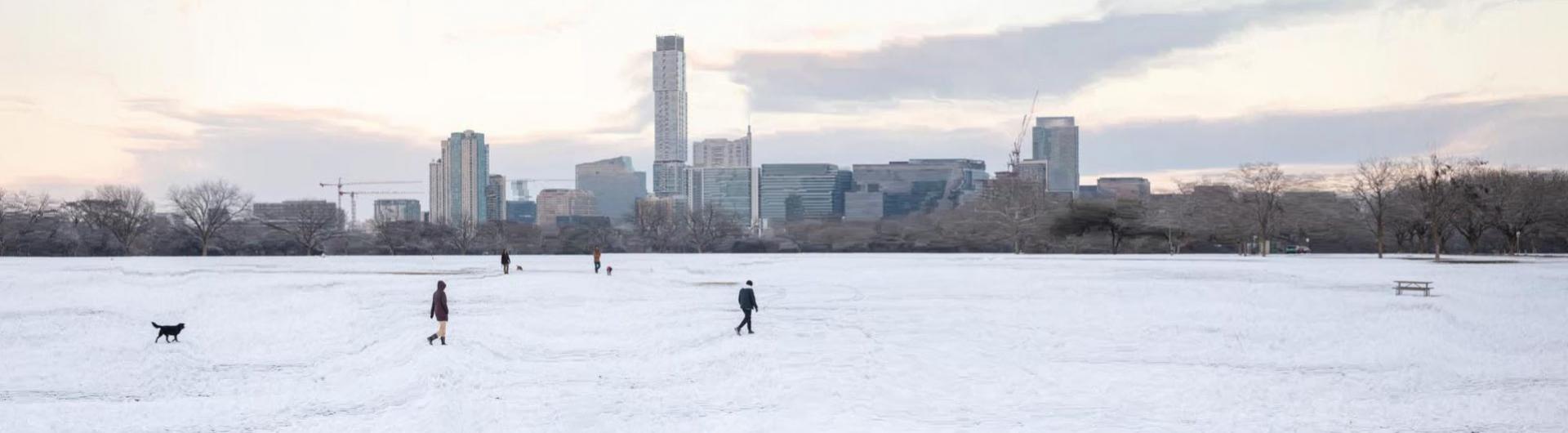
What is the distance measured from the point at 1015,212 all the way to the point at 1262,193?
73.4ft

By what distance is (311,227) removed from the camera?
4847 inches

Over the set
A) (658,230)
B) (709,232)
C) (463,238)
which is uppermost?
(658,230)

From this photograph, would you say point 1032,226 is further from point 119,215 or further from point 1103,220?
point 119,215

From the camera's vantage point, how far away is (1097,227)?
388ft

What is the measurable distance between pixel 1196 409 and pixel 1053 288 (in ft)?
91.7

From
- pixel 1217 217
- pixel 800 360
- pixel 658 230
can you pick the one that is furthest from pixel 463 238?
pixel 800 360

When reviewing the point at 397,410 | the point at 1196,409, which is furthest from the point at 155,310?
the point at 1196,409

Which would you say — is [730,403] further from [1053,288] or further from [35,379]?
[1053,288]

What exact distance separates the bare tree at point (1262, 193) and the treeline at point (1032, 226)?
0.25 metres

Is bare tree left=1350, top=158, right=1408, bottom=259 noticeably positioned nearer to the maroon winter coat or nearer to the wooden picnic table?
the wooden picnic table

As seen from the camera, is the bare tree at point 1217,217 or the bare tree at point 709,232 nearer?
the bare tree at point 1217,217

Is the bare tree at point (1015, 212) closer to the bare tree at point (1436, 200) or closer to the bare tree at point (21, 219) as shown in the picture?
the bare tree at point (1436, 200)

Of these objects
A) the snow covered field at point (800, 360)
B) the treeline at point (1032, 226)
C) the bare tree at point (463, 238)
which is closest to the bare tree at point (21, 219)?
the treeline at point (1032, 226)

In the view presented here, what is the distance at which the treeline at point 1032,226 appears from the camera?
96750mm
